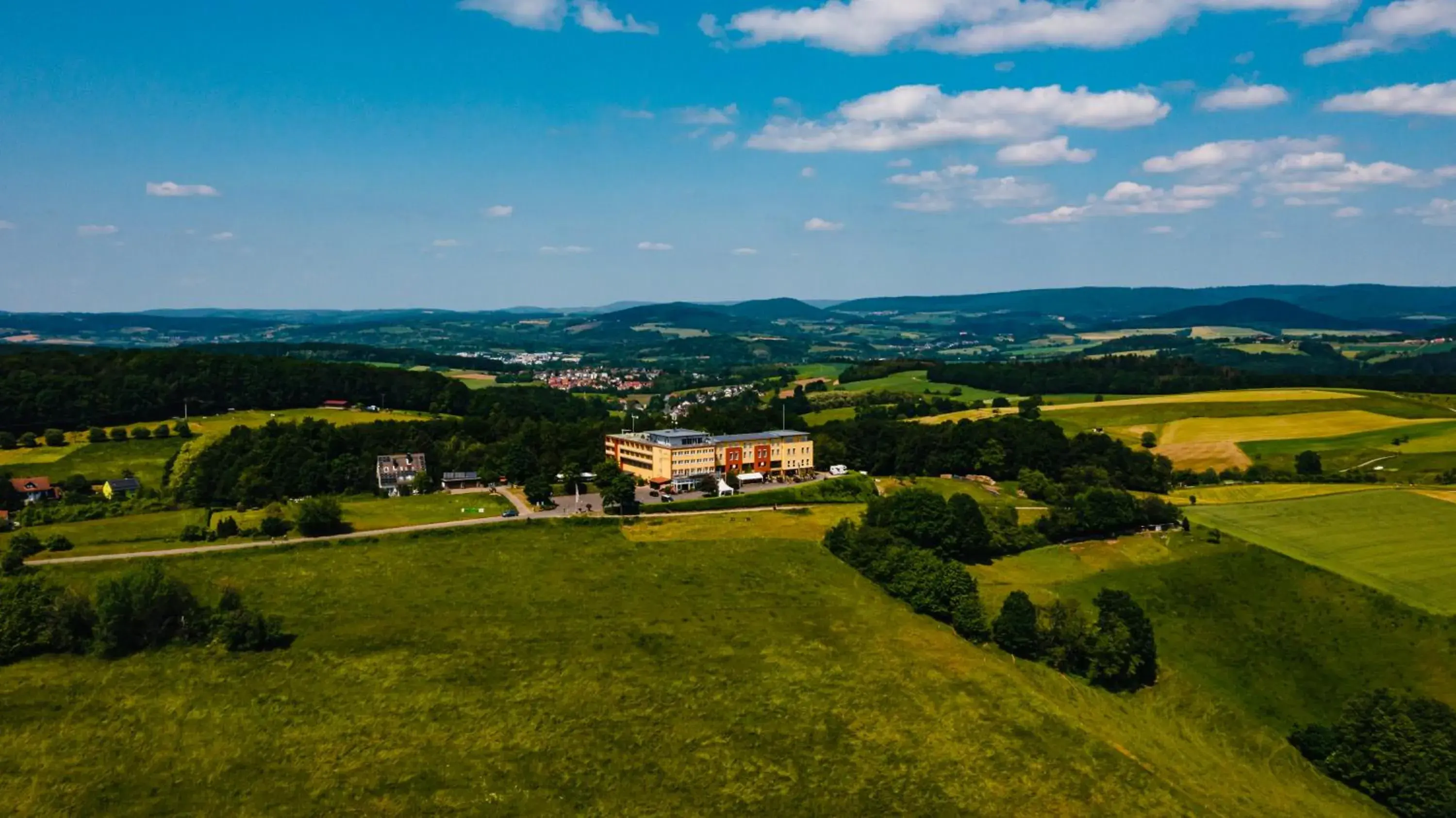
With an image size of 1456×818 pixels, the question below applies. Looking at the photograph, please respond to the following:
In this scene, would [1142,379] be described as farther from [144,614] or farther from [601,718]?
[144,614]

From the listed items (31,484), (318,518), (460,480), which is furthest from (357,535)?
(31,484)

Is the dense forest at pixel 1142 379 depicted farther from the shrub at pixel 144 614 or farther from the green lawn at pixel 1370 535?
the shrub at pixel 144 614

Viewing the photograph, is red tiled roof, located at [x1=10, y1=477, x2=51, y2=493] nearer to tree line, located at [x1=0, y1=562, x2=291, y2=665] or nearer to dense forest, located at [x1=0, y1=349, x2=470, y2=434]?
dense forest, located at [x1=0, y1=349, x2=470, y2=434]

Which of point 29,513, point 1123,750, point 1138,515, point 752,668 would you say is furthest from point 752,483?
point 29,513

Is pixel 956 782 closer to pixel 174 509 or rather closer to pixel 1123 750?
pixel 1123 750

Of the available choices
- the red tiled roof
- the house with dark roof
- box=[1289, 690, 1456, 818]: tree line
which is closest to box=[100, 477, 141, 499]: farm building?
the house with dark roof

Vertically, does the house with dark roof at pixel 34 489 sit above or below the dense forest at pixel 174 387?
below

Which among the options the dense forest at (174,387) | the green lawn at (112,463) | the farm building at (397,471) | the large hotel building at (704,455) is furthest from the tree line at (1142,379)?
the green lawn at (112,463)
